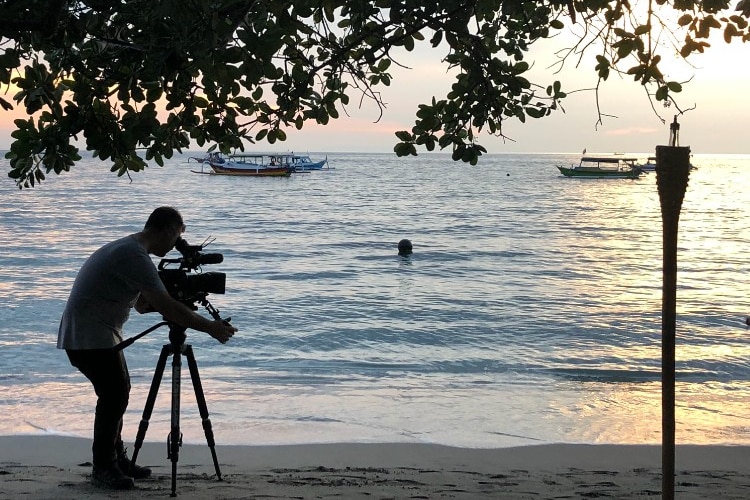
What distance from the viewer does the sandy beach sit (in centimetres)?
520

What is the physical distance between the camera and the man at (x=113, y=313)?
4.50m

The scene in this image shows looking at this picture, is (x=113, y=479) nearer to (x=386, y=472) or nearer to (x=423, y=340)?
(x=386, y=472)

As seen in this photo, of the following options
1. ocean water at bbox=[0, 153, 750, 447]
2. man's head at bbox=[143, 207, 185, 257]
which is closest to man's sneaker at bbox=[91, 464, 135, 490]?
man's head at bbox=[143, 207, 185, 257]

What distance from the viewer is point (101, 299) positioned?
15.5 feet

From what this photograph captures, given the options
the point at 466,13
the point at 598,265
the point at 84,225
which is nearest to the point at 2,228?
the point at 84,225

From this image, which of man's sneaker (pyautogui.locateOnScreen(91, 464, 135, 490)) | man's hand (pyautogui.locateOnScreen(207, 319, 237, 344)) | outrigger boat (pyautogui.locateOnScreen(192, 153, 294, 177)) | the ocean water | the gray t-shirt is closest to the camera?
man's hand (pyautogui.locateOnScreen(207, 319, 237, 344))

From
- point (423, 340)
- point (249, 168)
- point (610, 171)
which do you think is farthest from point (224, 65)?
point (610, 171)

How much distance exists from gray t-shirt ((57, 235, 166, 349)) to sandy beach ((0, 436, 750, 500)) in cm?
92

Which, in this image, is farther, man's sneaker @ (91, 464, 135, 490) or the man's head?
man's sneaker @ (91, 464, 135, 490)

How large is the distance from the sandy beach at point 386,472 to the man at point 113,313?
0.34 m

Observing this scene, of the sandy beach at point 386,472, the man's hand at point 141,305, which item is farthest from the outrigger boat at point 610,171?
the man's hand at point 141,305

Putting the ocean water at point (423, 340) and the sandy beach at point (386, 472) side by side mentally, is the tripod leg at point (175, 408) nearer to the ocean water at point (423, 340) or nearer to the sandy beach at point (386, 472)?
the sandy beach at point (386, 472)

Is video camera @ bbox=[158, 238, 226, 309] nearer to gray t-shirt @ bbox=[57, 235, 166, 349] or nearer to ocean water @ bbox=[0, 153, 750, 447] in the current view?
gray t-shirt @ bbox=[57, 235, 166, 349]

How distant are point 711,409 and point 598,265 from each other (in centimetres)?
1734
